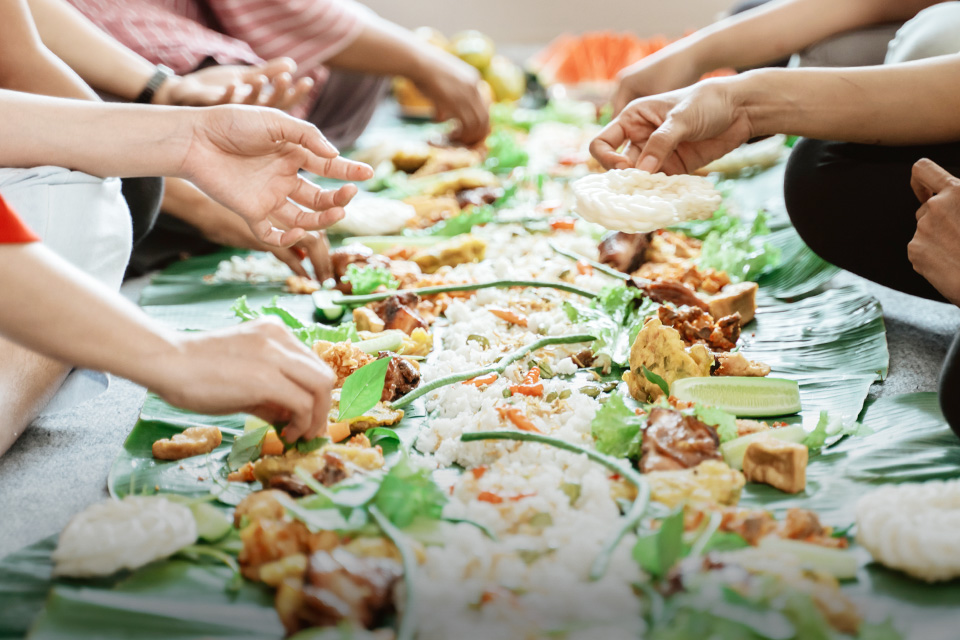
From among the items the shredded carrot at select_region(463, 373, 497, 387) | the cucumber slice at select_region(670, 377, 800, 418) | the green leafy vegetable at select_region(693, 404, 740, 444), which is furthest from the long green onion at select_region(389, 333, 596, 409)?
the green leafy vegetable at select_region(693, 404, 740, 444)

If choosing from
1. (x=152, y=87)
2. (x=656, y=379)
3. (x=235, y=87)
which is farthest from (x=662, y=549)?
(x=152, y=87)

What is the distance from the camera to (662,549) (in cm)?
85

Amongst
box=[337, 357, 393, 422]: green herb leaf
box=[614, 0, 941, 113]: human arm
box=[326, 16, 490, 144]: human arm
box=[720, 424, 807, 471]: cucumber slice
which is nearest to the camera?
box=[720, 424, 807, 471]: cucumber slice

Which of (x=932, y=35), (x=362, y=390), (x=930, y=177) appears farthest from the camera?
(x=932, y=35)

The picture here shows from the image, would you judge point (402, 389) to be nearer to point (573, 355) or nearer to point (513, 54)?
point (573, 355)

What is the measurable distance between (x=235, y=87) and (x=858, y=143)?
4.83ft

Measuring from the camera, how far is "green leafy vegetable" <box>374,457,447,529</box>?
94cm

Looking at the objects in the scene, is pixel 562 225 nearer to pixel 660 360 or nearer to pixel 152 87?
pixel 660 360

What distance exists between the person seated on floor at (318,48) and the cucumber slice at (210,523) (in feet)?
5.99

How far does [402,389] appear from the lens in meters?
1.33

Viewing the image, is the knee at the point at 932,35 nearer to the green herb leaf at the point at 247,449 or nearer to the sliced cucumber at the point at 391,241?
the sliced cucumber at the point at 391,241

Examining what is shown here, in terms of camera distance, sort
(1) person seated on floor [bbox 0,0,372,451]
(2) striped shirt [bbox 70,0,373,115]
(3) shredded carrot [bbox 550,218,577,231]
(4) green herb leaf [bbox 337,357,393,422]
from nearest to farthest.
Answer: (4) green herb leaf [bbox 337,357,393,422] → (1) person seated on floor [bbox 0,0,372,451] → (3) shredded carrot [bbox 550,218,577,231] → (2) striped shirt [bbox 70,0,373,115]

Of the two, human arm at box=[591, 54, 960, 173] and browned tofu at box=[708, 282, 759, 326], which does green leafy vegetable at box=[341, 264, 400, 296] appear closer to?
human arm at box=[591, 54, 960, 173]

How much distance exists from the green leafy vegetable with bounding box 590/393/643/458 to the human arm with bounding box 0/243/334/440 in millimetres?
400
